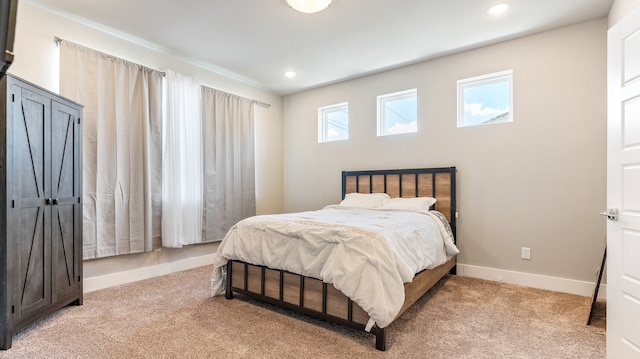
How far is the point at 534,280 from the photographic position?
3188 mm

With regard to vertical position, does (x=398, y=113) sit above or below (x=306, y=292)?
above

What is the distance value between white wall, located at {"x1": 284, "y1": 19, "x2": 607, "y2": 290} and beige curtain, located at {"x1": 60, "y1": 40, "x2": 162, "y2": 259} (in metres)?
2.94

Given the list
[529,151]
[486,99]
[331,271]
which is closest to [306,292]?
[331,271]

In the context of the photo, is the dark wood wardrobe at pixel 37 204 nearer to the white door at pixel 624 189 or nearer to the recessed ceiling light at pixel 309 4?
the recessed ceiling light at pixel 309 4

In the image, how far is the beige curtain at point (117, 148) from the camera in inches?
117

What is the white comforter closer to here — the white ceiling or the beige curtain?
the beige curtain

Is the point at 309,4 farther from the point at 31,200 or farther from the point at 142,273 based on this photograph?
the point at 142,273

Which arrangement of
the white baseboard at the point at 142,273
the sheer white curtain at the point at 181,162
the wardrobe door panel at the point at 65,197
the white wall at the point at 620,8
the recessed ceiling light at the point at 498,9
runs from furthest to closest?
the sheer white curtain at the point at 181,162, the white baseboard at the point at 142,273, the recessed ceiling light at the point at 498,9, the wardrobe door panel at the point at 65,197, the white wall at the point at 620,8

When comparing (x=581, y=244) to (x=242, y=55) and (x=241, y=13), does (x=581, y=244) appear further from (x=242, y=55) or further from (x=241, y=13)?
(x=242, y=55)

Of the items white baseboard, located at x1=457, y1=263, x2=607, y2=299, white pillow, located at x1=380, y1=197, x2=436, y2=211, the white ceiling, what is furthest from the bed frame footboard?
the white ceiling

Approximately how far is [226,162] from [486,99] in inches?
135

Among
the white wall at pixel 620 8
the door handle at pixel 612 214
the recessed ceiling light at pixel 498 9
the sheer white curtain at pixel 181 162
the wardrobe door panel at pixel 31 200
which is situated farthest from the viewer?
the sheer white curtain at pixel 181 162

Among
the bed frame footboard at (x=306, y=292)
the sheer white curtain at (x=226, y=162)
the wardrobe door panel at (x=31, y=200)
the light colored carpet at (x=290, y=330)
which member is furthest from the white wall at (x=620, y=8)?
the wardrobe door panel at (x=31, y=200)

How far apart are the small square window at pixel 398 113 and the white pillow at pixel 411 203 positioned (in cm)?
97
